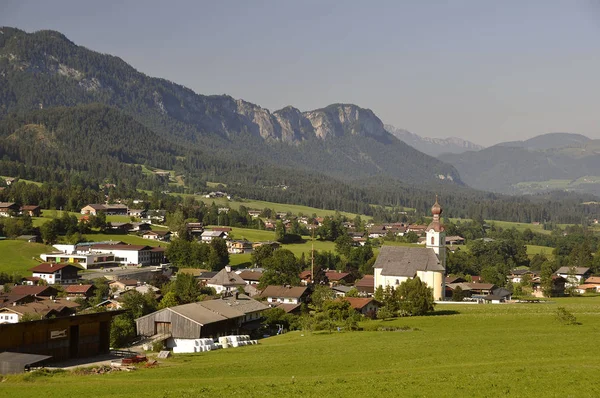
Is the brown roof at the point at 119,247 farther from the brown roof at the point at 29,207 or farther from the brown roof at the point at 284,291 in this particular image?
the brown roof at the point at 284,291

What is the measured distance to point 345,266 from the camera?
10250 cm

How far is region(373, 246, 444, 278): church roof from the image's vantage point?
75088 mm

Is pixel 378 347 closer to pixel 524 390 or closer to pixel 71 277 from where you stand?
pixel 524 390

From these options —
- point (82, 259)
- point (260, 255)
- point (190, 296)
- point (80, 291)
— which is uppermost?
point (260, 255)

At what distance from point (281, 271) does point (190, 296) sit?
21.7m

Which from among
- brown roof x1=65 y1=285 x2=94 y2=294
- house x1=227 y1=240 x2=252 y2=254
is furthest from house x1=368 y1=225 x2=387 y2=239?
brown roof x1=65 y1=285 x2=94 y2=294

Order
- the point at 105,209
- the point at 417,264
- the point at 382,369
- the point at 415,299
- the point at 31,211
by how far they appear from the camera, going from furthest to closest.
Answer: the point at 105,209, the point at 31,211, the point at 417,264, the point at 415,299, the point at 382,369

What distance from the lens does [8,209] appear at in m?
119

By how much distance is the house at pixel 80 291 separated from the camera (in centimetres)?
7281

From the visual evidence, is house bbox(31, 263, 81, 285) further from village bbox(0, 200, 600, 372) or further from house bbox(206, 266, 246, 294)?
house bbox(206, 266, 246, 294)

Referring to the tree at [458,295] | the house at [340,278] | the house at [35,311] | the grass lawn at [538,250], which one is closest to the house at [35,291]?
the house at [35,311]

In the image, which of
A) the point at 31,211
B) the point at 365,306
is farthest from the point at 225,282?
→ the point at 31,211

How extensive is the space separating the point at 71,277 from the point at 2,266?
796 cm

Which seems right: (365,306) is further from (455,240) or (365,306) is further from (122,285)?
(455,240)
